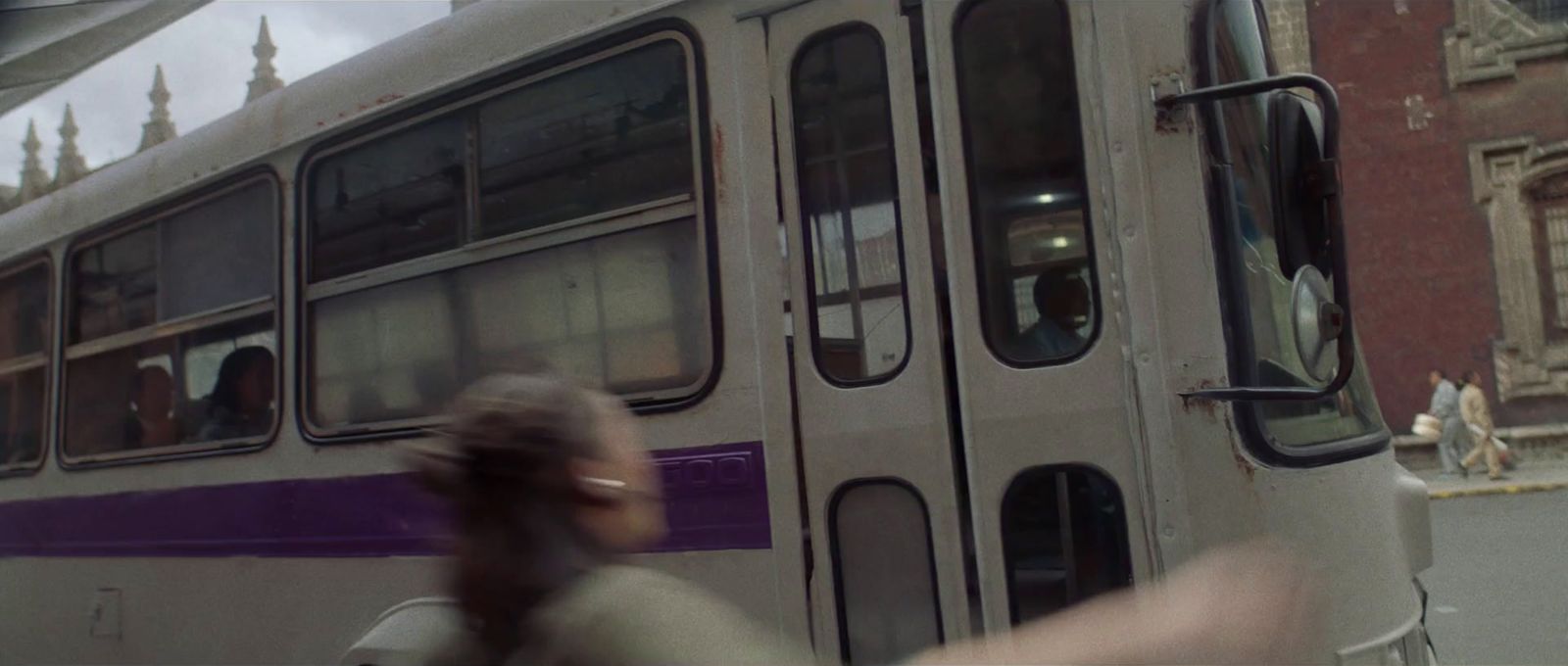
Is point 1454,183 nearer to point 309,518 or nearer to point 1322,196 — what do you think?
point 1322,196

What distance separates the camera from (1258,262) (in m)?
2.80

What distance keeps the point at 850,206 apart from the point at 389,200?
1799mm

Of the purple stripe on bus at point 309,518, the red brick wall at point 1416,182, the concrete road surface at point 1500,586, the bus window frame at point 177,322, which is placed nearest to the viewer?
the purple stripe on bus at point 309,518

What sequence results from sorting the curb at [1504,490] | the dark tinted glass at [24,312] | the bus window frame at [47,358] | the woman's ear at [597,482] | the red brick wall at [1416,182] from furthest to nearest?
the red brick wall at [1416,182], the curb at [1504,490], the dark tinted glass at [24,312], the bus window frame at [47,358], the woman's ear at [597,482]

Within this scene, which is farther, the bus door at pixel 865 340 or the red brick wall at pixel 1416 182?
the red brick wall at pixel 1416 182

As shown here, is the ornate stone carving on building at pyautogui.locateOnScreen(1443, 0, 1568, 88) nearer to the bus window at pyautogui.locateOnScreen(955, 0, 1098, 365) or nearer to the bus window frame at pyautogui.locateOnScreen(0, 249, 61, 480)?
the bus window at pyautogui.locateOnScreen(955, 0, 1098, 365)

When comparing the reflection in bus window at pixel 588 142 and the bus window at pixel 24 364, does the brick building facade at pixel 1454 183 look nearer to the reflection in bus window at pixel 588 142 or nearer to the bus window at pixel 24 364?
the reflection in bus window at pixel 588 142

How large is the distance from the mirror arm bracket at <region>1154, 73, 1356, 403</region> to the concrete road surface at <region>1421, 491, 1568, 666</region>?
4.21 meters

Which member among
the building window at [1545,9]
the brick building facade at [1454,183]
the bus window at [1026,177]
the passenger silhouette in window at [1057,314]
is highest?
the building window at [1545,9]

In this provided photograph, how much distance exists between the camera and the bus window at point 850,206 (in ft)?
9.78

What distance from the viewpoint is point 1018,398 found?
2.79 meters

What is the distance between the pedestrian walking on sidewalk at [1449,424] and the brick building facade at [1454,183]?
1.37 metres

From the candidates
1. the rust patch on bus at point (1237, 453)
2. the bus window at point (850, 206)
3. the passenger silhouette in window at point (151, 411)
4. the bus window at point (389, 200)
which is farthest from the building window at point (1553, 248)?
the passenger silhouette in window at point (151, 411)

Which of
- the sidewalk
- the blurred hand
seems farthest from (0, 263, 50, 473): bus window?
the sidewalk
